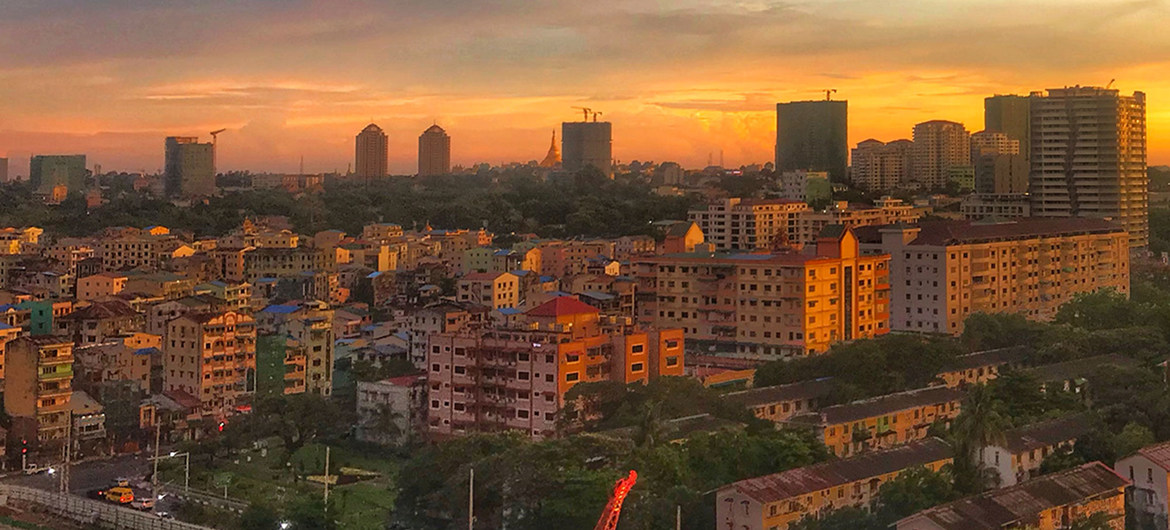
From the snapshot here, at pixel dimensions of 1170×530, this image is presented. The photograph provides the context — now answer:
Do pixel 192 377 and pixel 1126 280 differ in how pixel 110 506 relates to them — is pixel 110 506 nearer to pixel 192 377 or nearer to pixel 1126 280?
pixel 192 377

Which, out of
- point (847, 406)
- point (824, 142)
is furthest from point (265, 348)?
point (824, 142)

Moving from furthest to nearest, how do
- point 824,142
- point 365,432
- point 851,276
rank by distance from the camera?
point 824,142
point 851,276
point 365,432

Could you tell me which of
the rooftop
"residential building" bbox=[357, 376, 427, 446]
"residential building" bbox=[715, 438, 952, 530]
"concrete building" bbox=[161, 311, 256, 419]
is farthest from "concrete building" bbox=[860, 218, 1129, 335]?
"residential building" bbox=[715, 438, 952, 530]

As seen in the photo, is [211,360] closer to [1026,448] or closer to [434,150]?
[1026,448]

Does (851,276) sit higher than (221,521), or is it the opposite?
(851,276)

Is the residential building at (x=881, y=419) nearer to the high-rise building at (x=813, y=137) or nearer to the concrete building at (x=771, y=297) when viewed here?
the concrete building at (x=771, y=297)

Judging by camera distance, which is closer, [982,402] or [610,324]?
[982,402]

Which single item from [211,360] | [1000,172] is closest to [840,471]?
[211,360]
